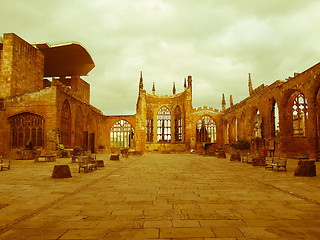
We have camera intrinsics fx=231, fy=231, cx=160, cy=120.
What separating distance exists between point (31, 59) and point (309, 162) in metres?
24.8

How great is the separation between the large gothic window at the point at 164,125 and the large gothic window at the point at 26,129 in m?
20.4

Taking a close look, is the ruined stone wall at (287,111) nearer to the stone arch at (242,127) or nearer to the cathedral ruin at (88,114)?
the cathedral ruin at (88,114)

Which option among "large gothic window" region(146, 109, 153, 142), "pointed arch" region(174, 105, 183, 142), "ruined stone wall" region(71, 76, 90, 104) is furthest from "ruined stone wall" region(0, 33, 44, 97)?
"pointed arch" region(174, 105, 183, 142)

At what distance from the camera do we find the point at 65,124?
21.8m

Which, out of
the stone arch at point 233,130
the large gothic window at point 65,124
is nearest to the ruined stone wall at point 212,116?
the stone arch at point 233,130

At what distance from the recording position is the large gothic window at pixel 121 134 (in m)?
37.3

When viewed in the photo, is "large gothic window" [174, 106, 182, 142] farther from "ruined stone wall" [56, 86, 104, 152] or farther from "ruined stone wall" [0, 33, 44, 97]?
"ruined stone wall" [0, 33, 44, 97]

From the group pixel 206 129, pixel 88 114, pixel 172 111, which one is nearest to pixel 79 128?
pixel 88 114

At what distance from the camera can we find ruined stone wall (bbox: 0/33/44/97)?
20516 mm

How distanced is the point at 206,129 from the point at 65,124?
21186 millimetres

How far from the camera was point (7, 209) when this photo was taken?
416 cm

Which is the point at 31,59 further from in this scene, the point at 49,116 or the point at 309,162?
the point at 309,162

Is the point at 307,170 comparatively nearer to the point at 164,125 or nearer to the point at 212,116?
the point at 212,116

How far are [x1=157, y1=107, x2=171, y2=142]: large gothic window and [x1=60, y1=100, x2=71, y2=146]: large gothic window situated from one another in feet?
55.8
